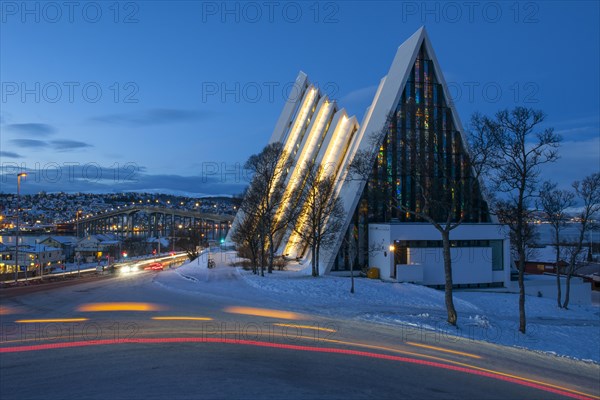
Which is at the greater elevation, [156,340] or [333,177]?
[333,177]

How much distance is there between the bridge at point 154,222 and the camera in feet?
400

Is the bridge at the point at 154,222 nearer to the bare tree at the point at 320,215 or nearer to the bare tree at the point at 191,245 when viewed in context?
the bare tree at the point at 191,245

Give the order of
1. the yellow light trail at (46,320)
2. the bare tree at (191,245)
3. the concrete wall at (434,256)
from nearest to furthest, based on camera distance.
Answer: the yellow light trail at (46,320), the concrete wall at (434,256), the bare tree at (191,245)

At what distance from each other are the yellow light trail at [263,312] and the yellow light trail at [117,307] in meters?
2.65

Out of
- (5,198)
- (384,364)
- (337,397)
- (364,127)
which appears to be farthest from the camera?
(5,198)

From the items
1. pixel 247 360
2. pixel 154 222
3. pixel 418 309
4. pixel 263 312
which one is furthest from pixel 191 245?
pixel 154 222

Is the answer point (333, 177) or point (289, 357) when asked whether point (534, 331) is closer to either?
point (289, 357)

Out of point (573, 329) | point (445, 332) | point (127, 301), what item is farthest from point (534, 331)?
point (127, 301)

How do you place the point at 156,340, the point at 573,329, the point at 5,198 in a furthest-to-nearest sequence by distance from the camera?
the point at 5,198 → the point at 573,329 → the point at 156,340

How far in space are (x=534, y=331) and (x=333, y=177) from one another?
2240 cm

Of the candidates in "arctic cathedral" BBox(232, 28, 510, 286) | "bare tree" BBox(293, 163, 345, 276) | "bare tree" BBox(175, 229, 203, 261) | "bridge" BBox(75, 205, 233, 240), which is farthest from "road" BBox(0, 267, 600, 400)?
"bridge" BBox(75, 205, 233, 240)

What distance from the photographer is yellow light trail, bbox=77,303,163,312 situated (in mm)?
14859

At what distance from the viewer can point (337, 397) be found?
6984 mm

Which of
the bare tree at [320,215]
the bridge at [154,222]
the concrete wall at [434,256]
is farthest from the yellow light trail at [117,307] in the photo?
the bridge at [154,222]
